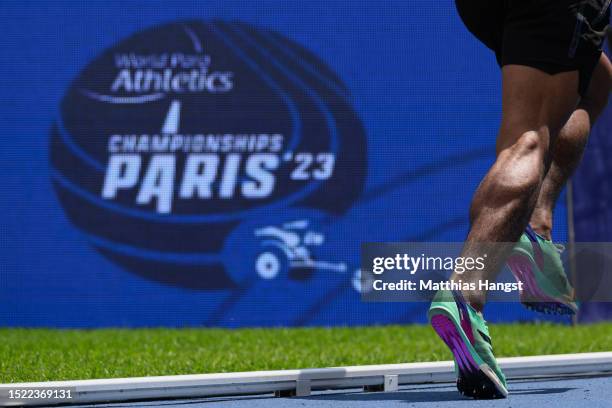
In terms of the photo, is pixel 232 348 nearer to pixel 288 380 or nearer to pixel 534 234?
pixel 288 380

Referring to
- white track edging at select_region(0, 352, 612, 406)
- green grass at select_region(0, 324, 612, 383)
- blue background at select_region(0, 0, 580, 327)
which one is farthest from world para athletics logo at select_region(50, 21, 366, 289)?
white track edging at select_region(0, 352, 612, 406)

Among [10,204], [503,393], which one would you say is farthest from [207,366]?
[10,204]

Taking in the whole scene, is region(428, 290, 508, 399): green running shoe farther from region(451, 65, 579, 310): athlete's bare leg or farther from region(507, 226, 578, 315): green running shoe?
region(507, 226, 578, 315): green running shoe

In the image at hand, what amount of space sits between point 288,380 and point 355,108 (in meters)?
4.22

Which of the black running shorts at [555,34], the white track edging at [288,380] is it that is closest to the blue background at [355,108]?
the white track edging at [288,380]

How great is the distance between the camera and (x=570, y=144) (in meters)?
2.76

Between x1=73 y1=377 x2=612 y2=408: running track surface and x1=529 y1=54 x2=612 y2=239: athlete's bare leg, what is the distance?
0.40 meters

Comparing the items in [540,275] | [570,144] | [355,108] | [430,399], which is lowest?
[430,399]

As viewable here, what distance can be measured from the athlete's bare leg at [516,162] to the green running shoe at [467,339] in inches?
1.7

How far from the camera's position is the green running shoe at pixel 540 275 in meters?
2.65

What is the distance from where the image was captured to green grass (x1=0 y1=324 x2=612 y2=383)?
3707mm

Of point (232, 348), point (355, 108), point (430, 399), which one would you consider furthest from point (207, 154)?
point (430, 399)

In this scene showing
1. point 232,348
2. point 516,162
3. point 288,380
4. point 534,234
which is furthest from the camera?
point 232,348

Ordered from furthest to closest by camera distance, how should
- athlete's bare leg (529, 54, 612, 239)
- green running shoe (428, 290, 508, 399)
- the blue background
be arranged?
the blue background, athlete's bare leg (529, 54, 612, 239), green running shoe (428, 290, 508, 399)
